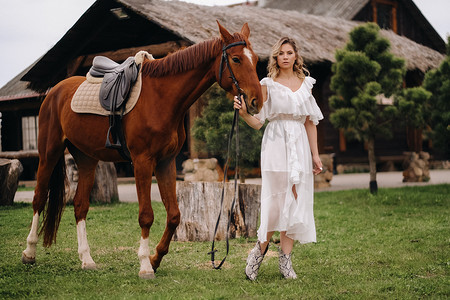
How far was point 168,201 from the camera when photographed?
4352 mm

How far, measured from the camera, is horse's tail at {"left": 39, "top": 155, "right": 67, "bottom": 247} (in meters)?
5.03

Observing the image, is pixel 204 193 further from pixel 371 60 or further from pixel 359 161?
pixel 359 161

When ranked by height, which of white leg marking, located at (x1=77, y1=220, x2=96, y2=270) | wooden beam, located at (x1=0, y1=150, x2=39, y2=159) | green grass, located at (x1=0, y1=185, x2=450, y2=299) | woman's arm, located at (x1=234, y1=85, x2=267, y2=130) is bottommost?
green grass, located at (x1=0, y1=185, x2=450, y2=299)

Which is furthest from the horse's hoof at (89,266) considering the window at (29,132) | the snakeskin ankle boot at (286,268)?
the window at (29,132)

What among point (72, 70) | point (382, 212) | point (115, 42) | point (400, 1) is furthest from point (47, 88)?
point (400, 1)

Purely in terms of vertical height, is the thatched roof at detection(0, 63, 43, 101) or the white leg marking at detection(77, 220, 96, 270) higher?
the thatched roof at detection(0, 63, 43, 101)

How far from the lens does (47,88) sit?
41.3ft

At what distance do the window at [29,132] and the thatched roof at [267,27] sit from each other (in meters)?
9.01

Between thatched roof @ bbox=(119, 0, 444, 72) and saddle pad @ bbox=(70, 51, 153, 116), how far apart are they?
4.98 metres

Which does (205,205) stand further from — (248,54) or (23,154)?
(23,154)

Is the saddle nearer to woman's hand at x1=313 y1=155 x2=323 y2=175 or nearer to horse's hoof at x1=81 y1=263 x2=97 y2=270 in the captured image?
horse's hoof at x1=81 y1=263 x2=97 y2=270

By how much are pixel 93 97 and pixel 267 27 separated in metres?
9.30

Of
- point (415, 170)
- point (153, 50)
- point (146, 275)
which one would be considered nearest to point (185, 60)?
point (146, 275)

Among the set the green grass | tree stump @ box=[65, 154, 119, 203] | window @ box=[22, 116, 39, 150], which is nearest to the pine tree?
the green grass
